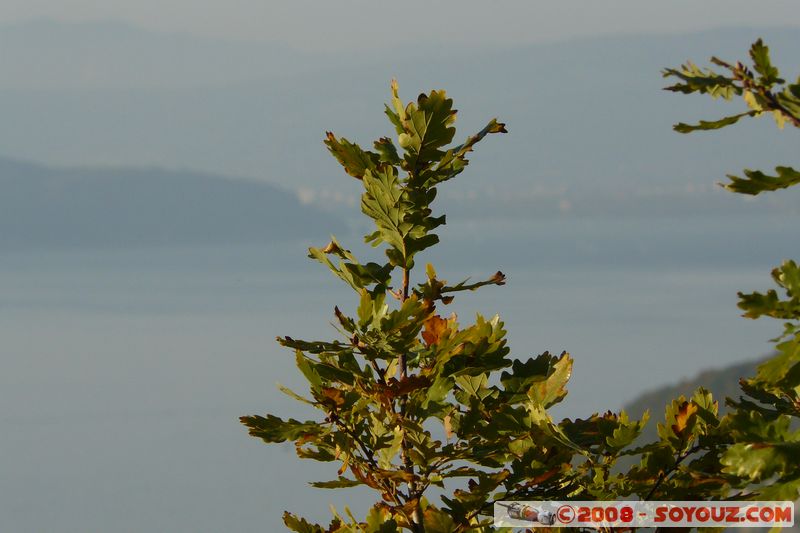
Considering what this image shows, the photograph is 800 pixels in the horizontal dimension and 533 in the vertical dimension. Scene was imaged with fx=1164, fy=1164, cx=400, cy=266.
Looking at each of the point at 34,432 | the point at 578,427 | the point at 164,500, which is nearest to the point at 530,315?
the point at 164,500

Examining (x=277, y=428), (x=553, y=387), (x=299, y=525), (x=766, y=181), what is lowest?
(x=299, y=525)

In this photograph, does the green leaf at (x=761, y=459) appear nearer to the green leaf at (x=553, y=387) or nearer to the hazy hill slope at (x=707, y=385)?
the green leaf at (x=553, y=387)

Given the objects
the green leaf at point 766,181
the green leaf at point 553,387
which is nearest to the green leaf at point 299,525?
the green leaf at point 553,387

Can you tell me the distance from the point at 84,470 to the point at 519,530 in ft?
540

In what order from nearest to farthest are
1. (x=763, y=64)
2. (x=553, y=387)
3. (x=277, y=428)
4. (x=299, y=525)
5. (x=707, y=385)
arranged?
(x=763, y=64) → (x=277, y=428) → (x=553, y=387) → (x=299, y=525) → (x=707, y=385)

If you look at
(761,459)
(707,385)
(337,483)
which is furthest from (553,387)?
(707,385)

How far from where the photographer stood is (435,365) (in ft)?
16.6

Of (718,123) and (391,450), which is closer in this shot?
(718,123)

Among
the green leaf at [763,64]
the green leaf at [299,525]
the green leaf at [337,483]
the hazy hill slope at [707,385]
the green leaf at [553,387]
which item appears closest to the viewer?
the green leaf at [763,64]

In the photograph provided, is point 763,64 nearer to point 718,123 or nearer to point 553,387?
point 718,123

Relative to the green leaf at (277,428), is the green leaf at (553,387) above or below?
above

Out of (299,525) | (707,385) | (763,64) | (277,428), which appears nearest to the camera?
(763,64)

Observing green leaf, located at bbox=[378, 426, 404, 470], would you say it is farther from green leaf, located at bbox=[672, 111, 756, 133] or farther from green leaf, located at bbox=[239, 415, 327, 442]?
green leaf, located at bbox=[672, 111, 756, 133]

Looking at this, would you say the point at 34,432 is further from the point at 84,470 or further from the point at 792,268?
the point at 792,268
